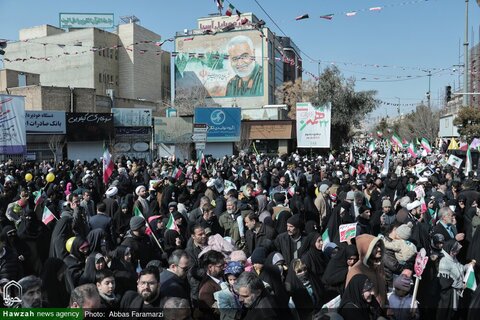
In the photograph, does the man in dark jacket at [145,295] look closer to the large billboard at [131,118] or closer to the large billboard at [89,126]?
the large billboard at [89,126]

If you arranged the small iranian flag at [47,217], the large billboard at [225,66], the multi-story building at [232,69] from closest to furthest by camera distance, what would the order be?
A: the small iranian flag at [47,217]
the multi-story building at [232,69]
the large billboard at [225,66]

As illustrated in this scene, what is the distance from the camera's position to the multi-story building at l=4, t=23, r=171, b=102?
56625 mm

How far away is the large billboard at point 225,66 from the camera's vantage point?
211 ft

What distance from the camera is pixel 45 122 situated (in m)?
29.9

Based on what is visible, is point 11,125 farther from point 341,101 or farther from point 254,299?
point 341,101

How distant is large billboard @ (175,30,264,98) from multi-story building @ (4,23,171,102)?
4.84m

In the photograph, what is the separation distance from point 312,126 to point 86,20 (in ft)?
169

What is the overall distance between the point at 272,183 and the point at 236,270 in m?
8.74

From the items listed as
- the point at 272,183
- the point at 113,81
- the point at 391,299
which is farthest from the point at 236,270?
the point at 113,81

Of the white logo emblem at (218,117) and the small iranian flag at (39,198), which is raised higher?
the white logo emblem at (218,117)

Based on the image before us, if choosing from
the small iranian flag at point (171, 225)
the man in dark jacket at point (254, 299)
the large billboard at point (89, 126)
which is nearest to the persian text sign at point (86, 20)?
the large billboard at point (89, 126)

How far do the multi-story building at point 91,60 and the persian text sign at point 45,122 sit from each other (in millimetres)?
23549

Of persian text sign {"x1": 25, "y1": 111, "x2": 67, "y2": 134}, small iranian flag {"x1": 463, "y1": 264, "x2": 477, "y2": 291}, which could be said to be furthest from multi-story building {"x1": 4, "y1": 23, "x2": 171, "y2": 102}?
small iranian flag {"x1": 463, "y1": 264, "x2": 477, "y2": 291}

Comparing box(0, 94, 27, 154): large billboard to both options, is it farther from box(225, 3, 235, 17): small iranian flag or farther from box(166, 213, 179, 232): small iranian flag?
box(166, 213, 179, 232): small iranian flag
